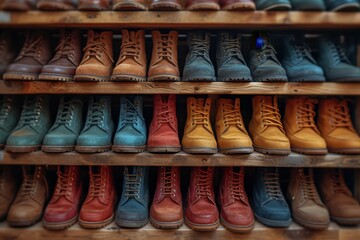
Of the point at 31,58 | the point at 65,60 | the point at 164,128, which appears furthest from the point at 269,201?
the point at 31,58

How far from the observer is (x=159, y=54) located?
1016mm

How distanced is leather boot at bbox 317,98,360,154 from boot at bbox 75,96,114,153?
89 cm

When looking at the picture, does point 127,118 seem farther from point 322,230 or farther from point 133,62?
point 322,230

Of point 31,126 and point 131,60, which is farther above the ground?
point 131,60

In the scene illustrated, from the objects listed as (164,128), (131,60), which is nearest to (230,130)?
(164,128)

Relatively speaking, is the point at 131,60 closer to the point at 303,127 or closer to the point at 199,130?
the point at 199,130

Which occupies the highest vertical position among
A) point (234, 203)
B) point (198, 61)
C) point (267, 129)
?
point (198, 61)

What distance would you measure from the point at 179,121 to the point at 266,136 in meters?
0.42

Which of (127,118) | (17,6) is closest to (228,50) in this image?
(127,118)

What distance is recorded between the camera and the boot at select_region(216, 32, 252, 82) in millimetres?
946

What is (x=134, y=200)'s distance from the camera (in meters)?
1.00

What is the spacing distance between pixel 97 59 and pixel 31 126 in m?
0.38

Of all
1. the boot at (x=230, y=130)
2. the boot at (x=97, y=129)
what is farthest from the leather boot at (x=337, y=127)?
the boot at (x=97, y=129)

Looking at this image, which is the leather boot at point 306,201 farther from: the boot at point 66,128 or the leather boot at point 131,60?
the boot at point 66,128
